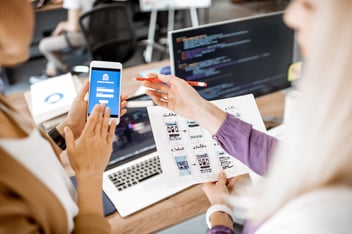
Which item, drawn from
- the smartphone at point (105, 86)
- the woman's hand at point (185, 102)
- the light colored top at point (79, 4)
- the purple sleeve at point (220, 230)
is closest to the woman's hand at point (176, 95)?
the woman's hand at point (185, 102)

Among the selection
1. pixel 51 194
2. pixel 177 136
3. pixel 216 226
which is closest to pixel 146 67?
pixel 177 136

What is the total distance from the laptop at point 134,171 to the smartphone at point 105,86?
24 centimetres

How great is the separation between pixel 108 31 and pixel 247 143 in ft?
6.42

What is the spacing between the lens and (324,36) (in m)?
0.57

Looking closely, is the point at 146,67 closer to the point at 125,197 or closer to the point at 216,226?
the point at 125,197

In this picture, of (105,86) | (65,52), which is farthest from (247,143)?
(65,52)

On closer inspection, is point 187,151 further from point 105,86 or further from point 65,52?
point 65,52

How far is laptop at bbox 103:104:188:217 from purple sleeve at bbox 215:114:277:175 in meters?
0.27

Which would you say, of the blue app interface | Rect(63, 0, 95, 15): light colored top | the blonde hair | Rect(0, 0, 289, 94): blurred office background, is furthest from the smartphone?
Rect(0, 0, 289, 94): blurred office background

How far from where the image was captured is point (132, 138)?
4.58 feet

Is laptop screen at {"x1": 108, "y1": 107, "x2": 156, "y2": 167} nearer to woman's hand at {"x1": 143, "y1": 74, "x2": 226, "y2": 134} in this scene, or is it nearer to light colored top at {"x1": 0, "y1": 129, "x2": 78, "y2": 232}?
woman's hand at {"x1": 143, "y1": 74, "x2": 226, "y2": 134}

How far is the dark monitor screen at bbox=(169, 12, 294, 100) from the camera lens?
1329 millimetres

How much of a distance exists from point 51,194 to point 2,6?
32 cm

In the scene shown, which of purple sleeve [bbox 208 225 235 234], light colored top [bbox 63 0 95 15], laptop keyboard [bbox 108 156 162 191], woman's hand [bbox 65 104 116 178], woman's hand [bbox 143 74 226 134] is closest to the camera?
woman's hand [bbox 65 104 116 178]
